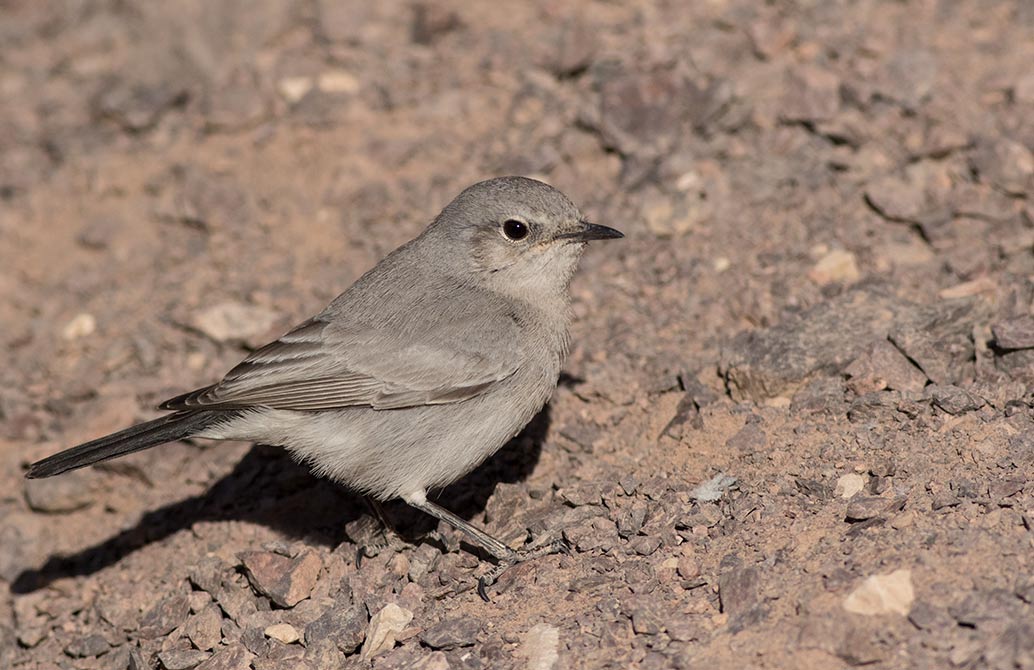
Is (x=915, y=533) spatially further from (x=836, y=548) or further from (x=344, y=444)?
(x=344, y=444)

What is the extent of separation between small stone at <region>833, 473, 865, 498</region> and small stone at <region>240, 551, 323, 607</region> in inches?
122

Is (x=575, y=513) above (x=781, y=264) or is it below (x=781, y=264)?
below

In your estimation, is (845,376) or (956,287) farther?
(956,287)

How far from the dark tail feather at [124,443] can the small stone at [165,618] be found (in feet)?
3.22

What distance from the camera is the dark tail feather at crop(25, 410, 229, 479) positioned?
258 inches

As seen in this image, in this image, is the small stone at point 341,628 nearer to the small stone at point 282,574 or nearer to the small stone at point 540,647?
the small stone at point 282,574

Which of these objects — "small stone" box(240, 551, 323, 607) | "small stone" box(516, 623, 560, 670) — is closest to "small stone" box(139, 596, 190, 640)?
"small stone" box(240, 551, 323, 607)

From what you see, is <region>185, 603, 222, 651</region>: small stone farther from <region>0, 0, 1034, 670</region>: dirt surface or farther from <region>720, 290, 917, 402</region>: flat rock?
<region>720, 290, 917, 402</region>: flat rock

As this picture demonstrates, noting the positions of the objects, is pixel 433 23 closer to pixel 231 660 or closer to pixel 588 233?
pixel 588 233

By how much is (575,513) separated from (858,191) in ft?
11.8

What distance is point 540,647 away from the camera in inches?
213

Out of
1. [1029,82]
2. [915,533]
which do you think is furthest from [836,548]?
[1029,82]

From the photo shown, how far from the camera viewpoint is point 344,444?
21.5ft

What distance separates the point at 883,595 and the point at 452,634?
2194mm
